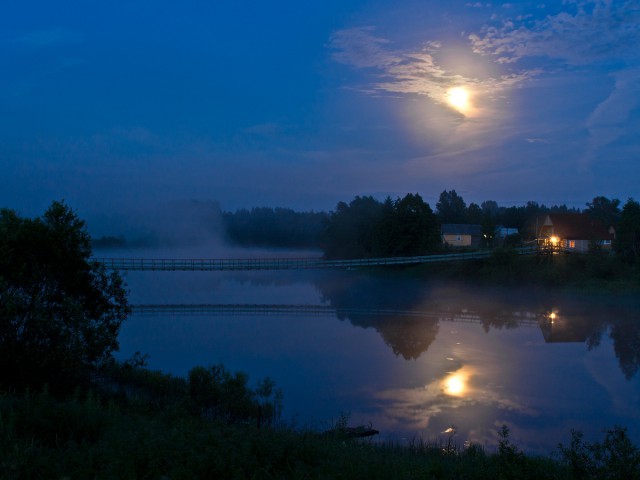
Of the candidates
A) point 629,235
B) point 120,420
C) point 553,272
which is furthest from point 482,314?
point 120,420

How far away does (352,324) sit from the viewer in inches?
904

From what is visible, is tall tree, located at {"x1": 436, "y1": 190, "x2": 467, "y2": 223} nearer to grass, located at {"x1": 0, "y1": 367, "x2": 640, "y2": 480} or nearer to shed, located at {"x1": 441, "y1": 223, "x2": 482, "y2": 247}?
shed, located at {"x1": 441, "y1": 223, "x2": 482, "y2": 247}

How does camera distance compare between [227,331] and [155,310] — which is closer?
[227,331]

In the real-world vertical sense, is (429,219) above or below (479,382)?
above

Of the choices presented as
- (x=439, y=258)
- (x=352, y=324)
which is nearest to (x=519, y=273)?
(x=439, y=258)

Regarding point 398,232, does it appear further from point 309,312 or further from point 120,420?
point 120,420

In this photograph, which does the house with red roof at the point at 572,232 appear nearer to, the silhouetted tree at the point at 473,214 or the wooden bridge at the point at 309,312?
the wooden bridge at the point at 309,312

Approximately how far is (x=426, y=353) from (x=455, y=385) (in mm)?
3860

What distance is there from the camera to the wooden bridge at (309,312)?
2366 centimetres

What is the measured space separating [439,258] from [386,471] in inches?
1300

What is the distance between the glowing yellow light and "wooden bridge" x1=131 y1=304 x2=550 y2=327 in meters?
9.43

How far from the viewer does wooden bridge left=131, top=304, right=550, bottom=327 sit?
2366 centimetres

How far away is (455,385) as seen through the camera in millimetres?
13094

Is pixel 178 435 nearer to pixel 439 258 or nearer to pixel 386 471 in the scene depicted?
pixel 386 471
